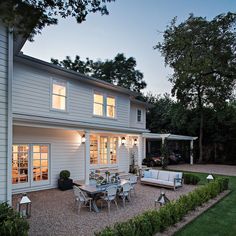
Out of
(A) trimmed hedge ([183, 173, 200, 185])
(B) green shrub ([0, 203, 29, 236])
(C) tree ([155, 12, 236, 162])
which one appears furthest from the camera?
(C) tree ([155, 12, 236, 162])

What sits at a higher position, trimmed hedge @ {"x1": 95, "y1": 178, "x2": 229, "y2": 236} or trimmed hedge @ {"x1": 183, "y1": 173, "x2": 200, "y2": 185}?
trimmed hedge @ {"x1": 95, "y1": 178, "x2": 229, "y2": 236}

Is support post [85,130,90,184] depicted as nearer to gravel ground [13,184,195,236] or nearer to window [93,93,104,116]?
gravel ground [13,184,195,236]

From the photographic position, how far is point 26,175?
1029cm

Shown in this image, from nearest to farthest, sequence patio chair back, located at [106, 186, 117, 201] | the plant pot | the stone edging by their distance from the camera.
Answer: the stone edging
patio chair back, located at [106, 186, 117, 201]
the plant pot

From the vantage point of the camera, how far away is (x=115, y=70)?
3528 centimetres

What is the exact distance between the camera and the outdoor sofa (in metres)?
10.9

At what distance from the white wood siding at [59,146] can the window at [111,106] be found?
10.3 feet

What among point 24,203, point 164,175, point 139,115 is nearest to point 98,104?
point 164,175

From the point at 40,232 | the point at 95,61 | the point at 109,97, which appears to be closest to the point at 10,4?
the point at 40,232

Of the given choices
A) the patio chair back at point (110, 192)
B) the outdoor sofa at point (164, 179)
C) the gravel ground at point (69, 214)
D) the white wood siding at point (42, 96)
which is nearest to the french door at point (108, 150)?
the white wood siding at point (42, 96)

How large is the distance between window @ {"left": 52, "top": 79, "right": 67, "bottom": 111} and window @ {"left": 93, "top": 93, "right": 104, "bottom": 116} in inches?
93.5

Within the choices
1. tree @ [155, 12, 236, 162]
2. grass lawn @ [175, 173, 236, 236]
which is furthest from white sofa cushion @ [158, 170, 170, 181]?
tree @ [155, 12, 236, 162]

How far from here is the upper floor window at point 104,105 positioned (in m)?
13.9

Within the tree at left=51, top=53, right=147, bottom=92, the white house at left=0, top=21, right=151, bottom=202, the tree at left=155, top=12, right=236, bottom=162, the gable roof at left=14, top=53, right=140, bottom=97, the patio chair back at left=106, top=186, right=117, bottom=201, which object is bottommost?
the patio chair back at left=106, top=186, right=117, bottom=201
